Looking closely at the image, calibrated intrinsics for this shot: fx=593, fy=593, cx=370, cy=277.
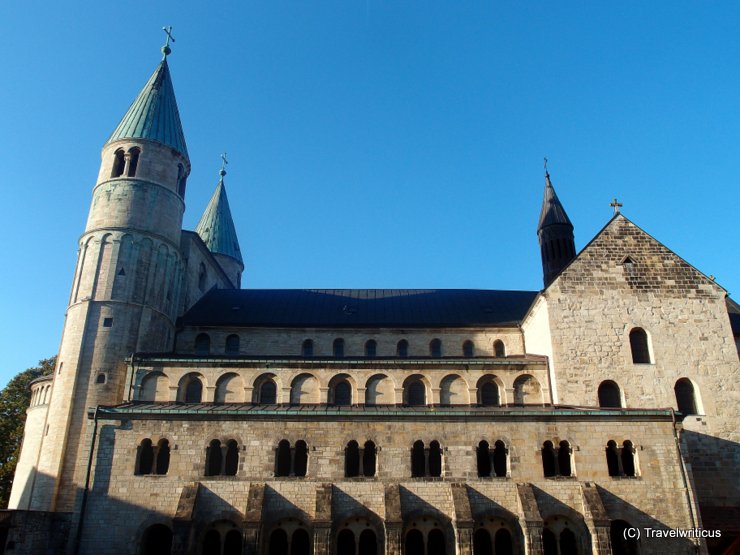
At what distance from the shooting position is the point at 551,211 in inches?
1622

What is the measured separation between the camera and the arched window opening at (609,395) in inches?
1096

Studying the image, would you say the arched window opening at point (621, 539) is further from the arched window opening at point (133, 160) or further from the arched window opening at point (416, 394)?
the arched window opening at point (133, 160)

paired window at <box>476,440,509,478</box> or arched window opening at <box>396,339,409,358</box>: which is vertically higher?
arched window opening at <box>396,339,409,358</box>

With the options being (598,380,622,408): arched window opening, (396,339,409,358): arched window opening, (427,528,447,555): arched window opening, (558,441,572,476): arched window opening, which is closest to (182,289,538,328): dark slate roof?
(396,339,409,358): arched window opening

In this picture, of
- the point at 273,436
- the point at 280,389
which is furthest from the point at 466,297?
the point at 273,436

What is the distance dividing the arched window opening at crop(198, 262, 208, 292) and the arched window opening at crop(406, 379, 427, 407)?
56.8ft

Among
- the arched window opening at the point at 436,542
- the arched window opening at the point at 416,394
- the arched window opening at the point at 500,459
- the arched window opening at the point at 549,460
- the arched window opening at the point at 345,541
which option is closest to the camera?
the arched window opening at the point at 436,542

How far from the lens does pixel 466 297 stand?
39312mm

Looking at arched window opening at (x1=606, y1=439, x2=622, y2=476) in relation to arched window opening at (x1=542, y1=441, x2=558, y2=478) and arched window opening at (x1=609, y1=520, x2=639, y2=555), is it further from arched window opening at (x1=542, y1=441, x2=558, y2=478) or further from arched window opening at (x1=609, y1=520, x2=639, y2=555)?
arched window opening at (x1=542, y1=441, x2=558, y2=478)

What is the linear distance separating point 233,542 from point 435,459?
8.66 meters

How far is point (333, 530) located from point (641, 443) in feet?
42.9

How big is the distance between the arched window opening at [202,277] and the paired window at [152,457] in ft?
54.9

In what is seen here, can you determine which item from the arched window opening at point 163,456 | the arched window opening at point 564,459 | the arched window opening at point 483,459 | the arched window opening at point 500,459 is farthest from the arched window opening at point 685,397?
the arched window opening at point 163,456

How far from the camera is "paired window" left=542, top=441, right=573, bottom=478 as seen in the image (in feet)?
79.8
